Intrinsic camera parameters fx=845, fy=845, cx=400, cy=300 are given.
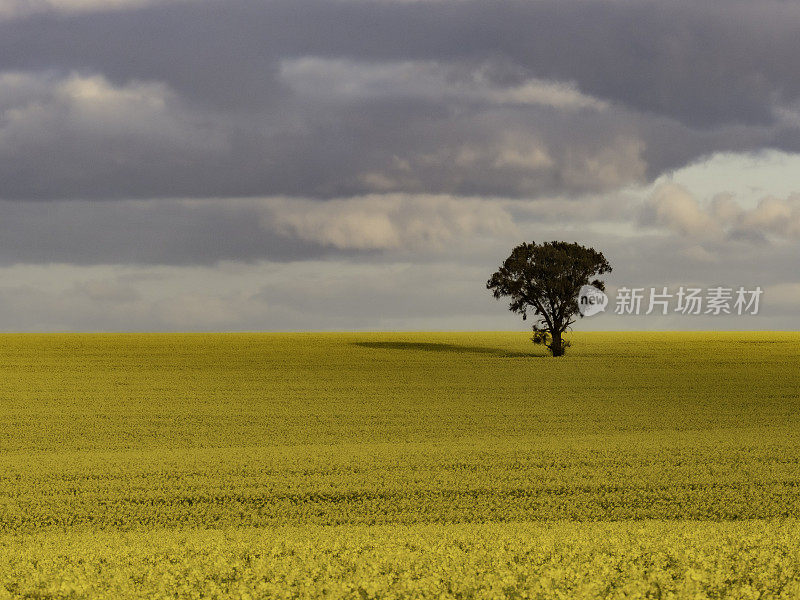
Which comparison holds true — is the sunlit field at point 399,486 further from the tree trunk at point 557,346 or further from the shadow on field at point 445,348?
the shadow on field at point 445,348

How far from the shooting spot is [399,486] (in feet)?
64.1

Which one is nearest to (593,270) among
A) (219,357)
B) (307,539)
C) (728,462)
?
(219,357)

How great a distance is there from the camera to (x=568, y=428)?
30.8m

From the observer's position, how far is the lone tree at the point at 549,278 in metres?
60.0

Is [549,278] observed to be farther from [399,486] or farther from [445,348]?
[399,486]

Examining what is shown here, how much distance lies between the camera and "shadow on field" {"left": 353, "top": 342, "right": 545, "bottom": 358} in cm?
6656

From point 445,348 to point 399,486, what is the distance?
53.9 metres

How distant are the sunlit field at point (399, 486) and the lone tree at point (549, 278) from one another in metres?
11.5

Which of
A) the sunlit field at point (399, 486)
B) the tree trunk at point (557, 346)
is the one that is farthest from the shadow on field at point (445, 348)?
the sunlit field at point (399, 486)

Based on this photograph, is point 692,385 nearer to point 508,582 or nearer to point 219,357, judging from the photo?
point 219,357

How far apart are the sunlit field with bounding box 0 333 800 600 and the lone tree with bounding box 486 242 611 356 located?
1152cm

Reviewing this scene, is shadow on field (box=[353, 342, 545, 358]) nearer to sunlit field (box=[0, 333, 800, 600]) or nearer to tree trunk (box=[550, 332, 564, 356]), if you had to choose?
tree trunk (box=[550, 332, 564, 356])

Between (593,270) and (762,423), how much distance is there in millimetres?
29954

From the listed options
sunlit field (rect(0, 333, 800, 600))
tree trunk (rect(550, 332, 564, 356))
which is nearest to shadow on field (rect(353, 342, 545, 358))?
tree trunk (rect(550, 332, 564, 356))
